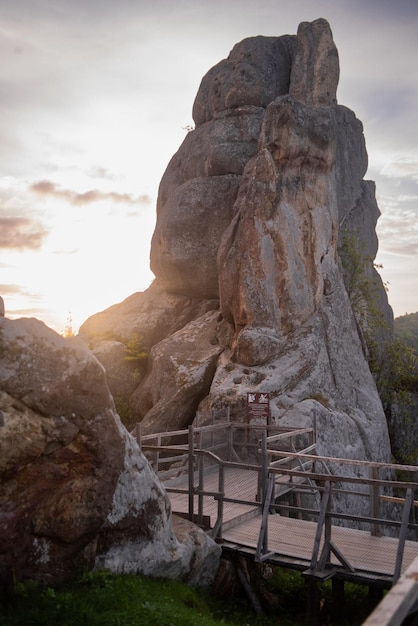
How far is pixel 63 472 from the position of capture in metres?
8.46

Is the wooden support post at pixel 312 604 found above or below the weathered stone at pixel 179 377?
below

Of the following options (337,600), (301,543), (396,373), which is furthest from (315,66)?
(337,600)

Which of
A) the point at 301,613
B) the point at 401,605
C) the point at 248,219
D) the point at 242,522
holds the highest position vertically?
the point at 248,219

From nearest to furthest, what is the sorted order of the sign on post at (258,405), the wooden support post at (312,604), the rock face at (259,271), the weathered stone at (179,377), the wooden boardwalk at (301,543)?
1. the wooden boardwalk at (301,543)
2. the wooden support post at (312,604)
3. the sign on post at (258,405)
4. the rock face at (259,271)
5. the weathered stone at (179,377)

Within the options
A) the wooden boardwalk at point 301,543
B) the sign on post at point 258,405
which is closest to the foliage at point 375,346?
the sign on post at point 258,405

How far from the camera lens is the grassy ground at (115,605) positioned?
718 centimetres

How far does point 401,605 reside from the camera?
3186 mm

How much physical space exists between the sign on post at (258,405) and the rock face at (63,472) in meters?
10.5

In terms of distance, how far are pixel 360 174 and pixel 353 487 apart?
23091mm

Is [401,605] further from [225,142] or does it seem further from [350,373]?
[225,142]

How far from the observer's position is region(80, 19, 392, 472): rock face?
23.9 meters

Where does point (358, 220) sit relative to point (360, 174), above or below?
below

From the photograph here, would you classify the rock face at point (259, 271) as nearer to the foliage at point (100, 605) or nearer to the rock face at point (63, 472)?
the rock face at point (63, 472)

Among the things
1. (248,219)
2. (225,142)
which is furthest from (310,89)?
(248,219)
